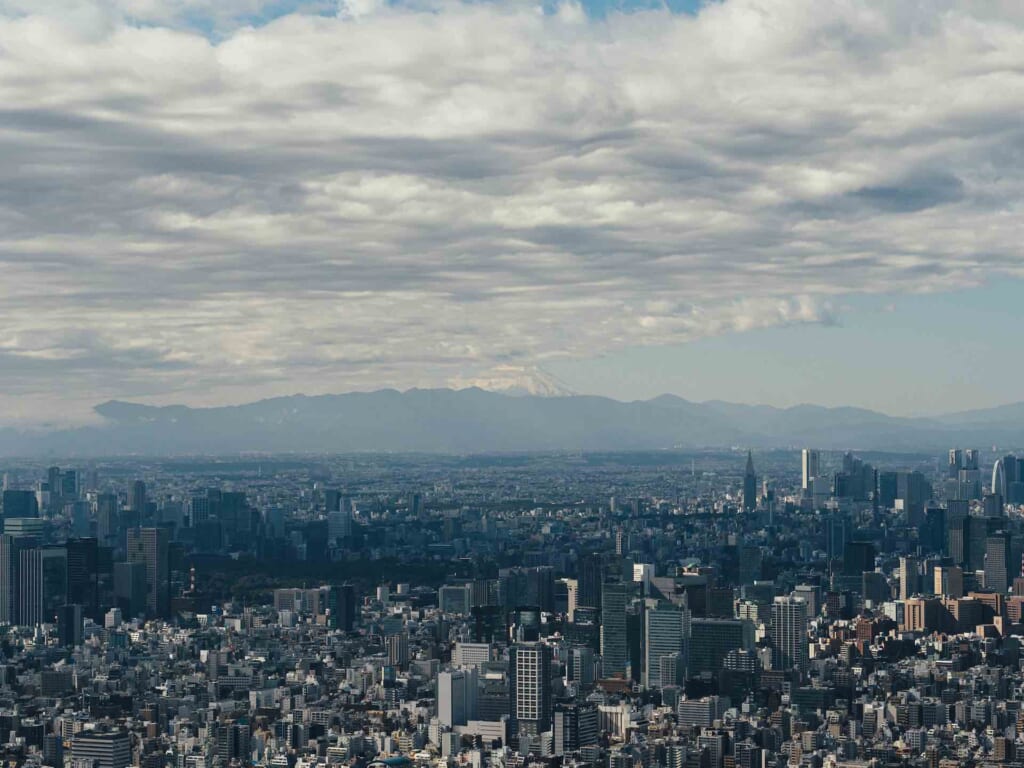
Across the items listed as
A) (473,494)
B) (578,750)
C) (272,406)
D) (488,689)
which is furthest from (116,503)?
(272,406)

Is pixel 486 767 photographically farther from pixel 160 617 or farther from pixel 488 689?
pixel 160 617

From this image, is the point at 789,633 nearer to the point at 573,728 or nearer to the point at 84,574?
the point at 573,728

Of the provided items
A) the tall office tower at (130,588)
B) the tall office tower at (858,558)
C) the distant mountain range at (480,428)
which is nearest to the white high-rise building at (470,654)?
Answer: the tall office tower at (130,588)

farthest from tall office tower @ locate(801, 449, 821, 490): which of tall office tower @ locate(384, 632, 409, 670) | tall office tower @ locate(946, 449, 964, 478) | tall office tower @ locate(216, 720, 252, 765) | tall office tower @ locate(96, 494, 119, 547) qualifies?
tall office tower @ locate(216, 720, 252, 765)

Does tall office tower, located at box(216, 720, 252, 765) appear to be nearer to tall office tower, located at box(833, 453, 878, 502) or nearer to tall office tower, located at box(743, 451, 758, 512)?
tall office tower, located at box(743, 451, 758, 512)

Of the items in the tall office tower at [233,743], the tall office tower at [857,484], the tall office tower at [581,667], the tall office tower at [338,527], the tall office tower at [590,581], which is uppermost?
the tall office tower at [857,484]

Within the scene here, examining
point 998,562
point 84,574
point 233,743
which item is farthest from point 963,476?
point 233,743

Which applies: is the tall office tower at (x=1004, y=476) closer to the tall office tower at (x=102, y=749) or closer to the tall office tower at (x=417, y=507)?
the tall office tower at (x=417, y=507)
